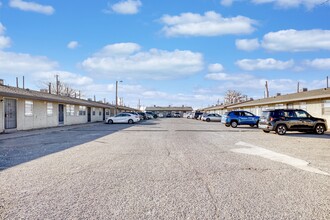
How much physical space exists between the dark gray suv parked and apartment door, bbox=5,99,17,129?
17.5 meters

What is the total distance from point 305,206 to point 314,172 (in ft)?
9.71

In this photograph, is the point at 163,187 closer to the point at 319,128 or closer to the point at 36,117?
the point at 319,128

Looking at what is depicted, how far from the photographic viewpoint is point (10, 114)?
19688mm

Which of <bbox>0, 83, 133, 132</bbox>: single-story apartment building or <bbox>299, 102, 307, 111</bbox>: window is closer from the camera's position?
<bbox>0, 83, 133, 132</bbox>: single-story apartment building

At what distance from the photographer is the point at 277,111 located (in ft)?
62.8

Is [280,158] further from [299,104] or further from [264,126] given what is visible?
[299,104]

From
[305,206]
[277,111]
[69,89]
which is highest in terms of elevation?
[69,89]

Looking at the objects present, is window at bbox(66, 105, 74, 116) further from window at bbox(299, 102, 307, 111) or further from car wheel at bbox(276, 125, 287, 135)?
window at bbox(299, 102, 307, 111)

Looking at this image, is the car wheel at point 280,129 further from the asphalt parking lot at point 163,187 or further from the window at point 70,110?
the window at point 70,110

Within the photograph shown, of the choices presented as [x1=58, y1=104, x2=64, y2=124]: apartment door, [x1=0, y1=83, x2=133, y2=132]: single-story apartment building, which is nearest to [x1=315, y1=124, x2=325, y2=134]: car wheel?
[x1=0, y1=83, x2=133, y2=132]: single-story apartment building

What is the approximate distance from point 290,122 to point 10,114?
19079 mm

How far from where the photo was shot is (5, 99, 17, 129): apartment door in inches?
755

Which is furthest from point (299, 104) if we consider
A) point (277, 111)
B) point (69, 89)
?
point (69, 89)

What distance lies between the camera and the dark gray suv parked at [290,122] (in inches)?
743
